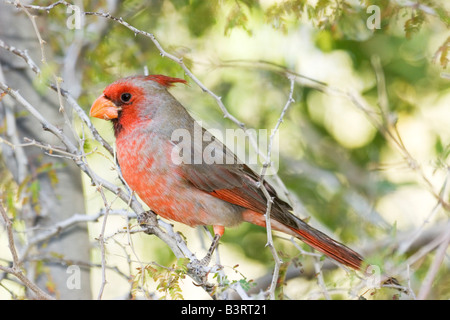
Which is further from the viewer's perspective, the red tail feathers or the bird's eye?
the bird's eye

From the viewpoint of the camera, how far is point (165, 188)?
8.36 feet

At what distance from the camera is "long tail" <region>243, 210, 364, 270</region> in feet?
8.36

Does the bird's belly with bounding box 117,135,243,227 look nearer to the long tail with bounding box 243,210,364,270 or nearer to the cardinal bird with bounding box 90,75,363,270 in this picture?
the cardinal bird with bounding box 90,75,363,270

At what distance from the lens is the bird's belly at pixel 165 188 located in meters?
2.53

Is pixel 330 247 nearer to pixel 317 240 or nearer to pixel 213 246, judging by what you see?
pixel 317 240

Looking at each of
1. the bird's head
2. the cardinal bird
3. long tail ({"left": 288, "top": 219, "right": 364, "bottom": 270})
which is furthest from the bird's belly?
long tail ({"left": 288, "top": 219, "right": 364, "bottom": 270})

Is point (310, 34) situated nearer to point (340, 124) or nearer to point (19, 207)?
point (340, 124)

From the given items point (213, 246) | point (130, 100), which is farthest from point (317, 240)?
point (130, 100)

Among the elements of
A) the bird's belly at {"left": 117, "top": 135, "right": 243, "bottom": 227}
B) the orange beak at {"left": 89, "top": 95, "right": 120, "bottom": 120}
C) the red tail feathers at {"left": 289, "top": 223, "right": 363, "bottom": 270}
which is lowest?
the red tail feathers at {"left": 289, "top": 223, "right": 363, "bottom": 270}

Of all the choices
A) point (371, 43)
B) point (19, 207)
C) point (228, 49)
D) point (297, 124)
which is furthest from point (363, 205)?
point (19, 207)

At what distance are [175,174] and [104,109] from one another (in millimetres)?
393

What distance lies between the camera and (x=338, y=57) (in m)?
3.92

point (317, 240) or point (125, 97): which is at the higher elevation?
point (125, 97)
